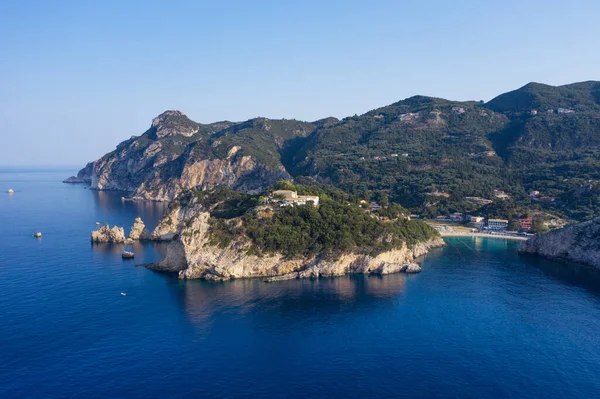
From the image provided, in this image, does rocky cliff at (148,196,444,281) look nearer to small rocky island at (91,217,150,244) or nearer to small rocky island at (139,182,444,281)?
small rocky island at (139,182,444,281)

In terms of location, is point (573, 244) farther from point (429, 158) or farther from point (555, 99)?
point (555, 99)

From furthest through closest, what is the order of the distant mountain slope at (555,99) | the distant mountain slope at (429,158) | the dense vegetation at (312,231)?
the distant mountain slope at (555,99) < the distant mountain slope at (429,158) < the dense vegetation at (312,231)

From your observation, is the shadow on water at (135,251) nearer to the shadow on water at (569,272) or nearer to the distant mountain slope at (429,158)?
the shadow on water at (569,272)

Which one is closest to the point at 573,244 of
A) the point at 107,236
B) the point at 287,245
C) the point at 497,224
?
the point at 497,224

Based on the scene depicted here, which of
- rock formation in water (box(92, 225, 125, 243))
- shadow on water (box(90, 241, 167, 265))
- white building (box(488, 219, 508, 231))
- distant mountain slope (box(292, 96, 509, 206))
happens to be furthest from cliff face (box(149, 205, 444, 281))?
distant mountain slope (box(292, 96, 509, 206))

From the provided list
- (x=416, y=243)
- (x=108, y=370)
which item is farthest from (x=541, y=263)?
(x=108, y=370)

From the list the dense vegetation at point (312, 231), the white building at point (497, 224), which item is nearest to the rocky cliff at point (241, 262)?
the dense vegetation at point (312, 231)
